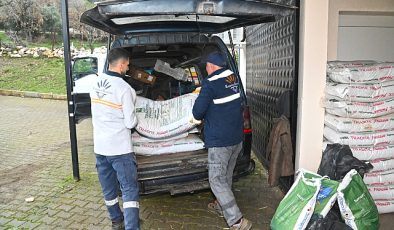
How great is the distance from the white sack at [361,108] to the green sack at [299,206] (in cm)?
80

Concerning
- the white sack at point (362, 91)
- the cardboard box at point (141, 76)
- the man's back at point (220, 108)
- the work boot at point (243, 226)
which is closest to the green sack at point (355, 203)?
the white sack at point (362, 91)

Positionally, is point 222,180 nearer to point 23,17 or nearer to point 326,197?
point 326,197

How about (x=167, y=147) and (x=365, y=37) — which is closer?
(x=167, y=147)

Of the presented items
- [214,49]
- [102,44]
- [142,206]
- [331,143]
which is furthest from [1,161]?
[102,44]

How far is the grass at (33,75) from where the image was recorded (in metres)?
15.4

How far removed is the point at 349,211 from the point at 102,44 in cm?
1676

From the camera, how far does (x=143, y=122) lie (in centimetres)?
410

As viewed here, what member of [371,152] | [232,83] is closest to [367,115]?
[371,152]

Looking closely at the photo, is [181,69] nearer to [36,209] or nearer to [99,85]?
[99,85]

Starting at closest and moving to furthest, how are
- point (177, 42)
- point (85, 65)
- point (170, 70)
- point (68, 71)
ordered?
point (177, 42), point (68, 71), point (170, 70), point (85, 65)

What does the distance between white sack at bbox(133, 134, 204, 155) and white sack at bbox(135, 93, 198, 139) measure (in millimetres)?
94

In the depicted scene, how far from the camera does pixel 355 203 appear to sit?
10.2ft

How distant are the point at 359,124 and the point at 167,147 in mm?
2026

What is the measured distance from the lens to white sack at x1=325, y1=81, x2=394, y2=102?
142 inches
